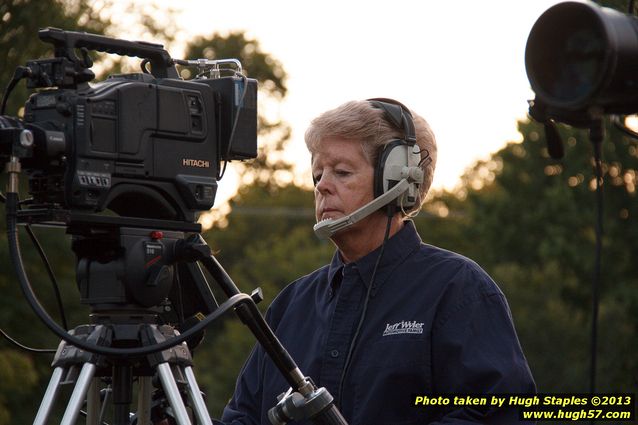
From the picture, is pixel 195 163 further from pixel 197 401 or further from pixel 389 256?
pixel 389 256

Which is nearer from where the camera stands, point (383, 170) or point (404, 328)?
point (404, 328)

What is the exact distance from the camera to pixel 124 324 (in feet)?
12.1

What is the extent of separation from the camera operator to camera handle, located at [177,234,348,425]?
0.40 meters

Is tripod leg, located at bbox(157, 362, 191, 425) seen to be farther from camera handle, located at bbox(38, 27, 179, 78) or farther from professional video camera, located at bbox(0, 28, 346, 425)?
camera handle, located at bbox(38, 27, 179, 78)

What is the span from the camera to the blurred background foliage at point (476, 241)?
49.4ft

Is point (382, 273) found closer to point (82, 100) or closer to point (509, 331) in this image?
point (509, 331)

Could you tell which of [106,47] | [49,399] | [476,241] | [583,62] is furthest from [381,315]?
[476,241]

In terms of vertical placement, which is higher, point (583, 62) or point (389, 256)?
point (583, 62)

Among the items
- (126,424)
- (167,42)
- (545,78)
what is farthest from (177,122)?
(167,42)

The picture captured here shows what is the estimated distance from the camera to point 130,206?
12.4ft

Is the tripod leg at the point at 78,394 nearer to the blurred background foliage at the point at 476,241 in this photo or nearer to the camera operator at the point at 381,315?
the camera operator at the point at 381,315

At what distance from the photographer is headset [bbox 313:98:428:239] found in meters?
4.25

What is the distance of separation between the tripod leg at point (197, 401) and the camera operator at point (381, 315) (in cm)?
60

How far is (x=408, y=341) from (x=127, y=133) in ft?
3.79
